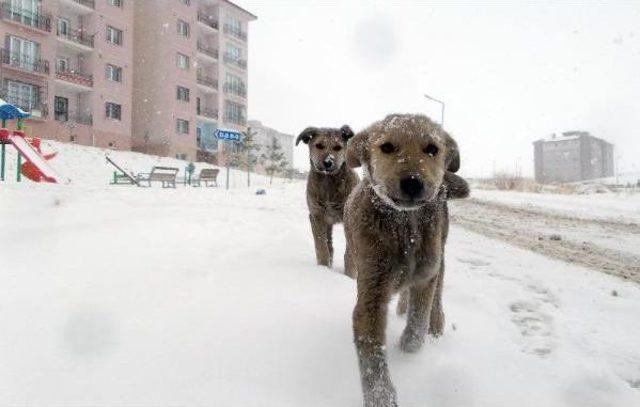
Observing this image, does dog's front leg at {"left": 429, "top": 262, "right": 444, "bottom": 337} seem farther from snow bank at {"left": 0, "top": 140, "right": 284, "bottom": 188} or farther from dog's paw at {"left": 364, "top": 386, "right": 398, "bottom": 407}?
snow bank at {"left": 0, "top": 140, "right": 284, "bottom": 188}

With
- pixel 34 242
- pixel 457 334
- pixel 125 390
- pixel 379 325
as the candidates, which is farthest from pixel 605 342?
pixel 34 242

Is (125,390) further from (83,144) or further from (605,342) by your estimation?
(83,144)

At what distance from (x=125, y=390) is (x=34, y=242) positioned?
2.96 metres

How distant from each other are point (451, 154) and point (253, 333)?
1.63 metres

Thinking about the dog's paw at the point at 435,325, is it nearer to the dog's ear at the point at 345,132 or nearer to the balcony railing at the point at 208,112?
the dog's ear at the point at 345,132

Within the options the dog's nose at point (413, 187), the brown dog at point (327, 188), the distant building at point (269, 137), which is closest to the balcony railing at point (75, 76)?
the brown dog at point (327, 188)

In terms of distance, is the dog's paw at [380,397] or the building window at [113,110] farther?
the building window at [113,110]

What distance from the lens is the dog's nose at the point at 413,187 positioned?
2039 millimetres

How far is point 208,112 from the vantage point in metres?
45.5

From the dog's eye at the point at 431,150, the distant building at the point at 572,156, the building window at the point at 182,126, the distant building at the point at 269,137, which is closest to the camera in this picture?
the dog's eye at the point at 431,150

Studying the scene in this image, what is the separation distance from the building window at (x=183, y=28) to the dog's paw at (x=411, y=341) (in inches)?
1756

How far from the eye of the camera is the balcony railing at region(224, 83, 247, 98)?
156 ft

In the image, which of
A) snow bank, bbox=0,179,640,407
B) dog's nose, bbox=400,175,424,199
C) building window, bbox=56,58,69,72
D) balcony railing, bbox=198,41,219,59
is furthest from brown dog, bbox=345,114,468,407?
balcony railing, bbox=198,41,219,59

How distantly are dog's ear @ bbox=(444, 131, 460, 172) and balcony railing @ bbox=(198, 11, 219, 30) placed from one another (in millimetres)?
47666
